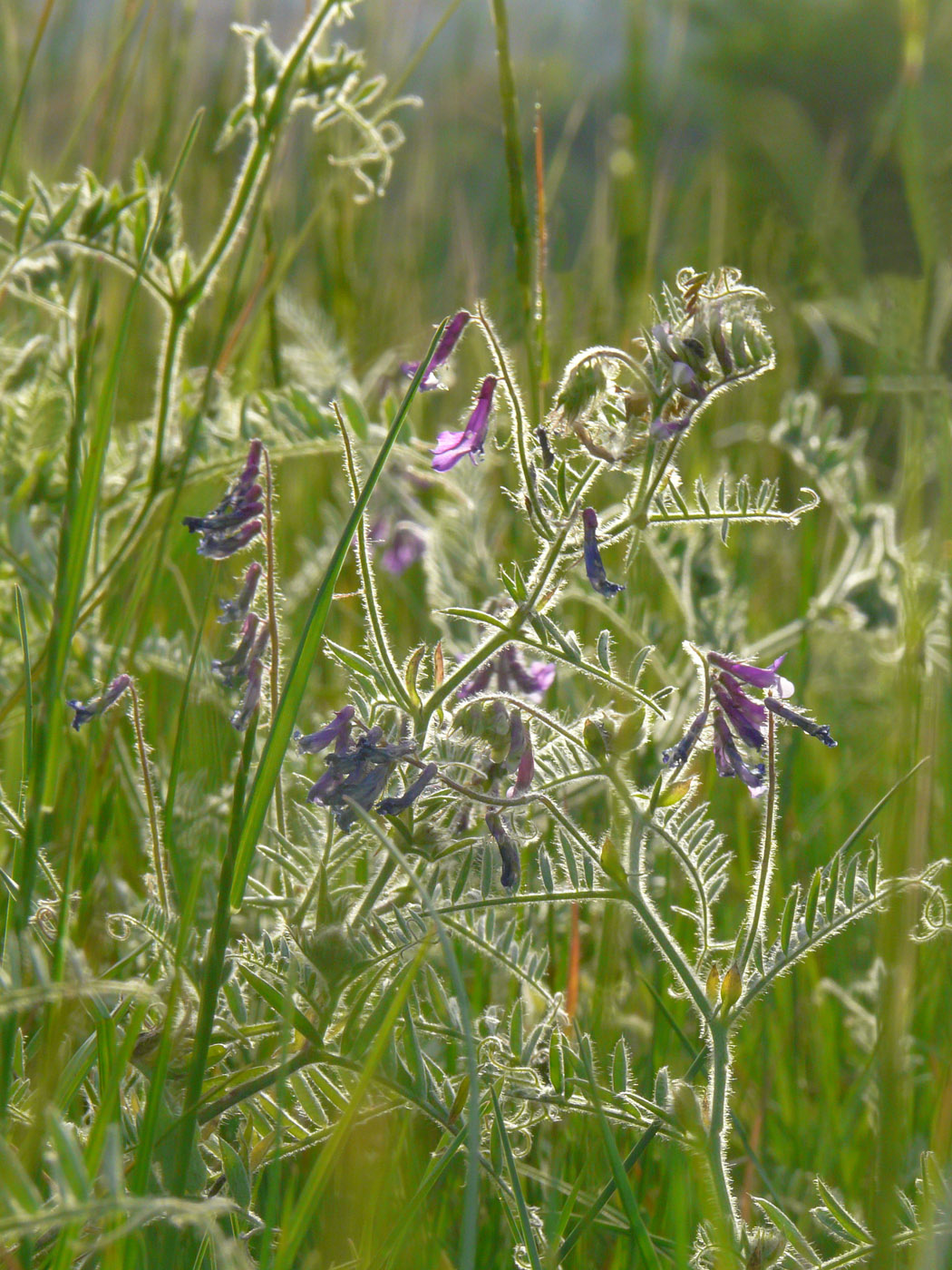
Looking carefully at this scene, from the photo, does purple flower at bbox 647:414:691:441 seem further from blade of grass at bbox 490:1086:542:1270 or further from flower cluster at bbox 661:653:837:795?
blade of grass at bbox 490:1086:542:1270

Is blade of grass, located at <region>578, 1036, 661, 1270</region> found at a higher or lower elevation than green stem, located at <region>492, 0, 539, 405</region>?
lower

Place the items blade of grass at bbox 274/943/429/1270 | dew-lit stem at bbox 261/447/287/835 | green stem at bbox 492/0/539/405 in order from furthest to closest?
green stem at bbox 492/0/539/405
dew-lit stem at bbox 261/447/287/835
blade of grass at bbox 274/943/429/1270

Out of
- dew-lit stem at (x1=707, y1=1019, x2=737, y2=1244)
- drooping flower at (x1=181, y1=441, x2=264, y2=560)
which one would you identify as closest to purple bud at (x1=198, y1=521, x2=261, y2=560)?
drooping flower at (x1=181, y1=441, x2=264, y2=560)

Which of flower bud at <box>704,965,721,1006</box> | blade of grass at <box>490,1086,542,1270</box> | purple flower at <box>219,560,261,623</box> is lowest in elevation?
blade of grass at <box>490,1086,542,1270</box>

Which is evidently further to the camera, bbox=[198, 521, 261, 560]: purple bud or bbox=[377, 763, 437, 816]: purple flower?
bbox=[198, 521, 261, 560]: purple bud

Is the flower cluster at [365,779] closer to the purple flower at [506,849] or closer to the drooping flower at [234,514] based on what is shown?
the purple flower at [506,849]

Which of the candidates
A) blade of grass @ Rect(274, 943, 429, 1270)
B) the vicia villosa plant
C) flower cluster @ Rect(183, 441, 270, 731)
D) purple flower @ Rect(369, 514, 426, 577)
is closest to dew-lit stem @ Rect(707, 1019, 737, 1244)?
the vicia villosa plant

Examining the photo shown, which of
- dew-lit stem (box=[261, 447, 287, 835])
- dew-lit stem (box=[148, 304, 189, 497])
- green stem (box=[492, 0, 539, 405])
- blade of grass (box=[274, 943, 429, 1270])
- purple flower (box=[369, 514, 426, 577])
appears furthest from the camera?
purple flower (box=[369, 514, 426, 577])
